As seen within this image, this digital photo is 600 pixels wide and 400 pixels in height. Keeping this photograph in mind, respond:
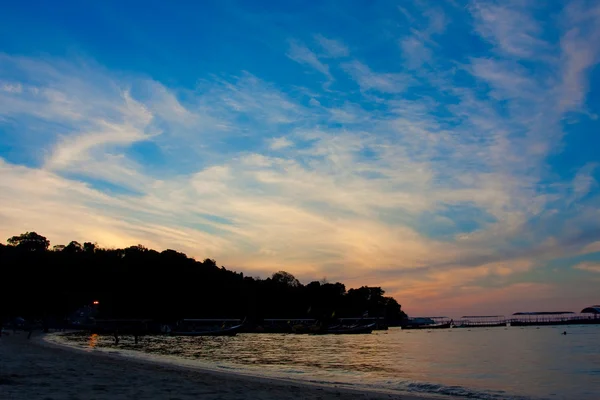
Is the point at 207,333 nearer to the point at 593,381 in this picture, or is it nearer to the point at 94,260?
the point at 593,381

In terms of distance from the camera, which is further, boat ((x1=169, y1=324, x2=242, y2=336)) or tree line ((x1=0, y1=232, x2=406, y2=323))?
tree line ((x1=0, y1=232, x2=406, y2=323))

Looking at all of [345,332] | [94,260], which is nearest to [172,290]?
[94,260]

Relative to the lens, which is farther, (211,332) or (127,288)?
(127,288)

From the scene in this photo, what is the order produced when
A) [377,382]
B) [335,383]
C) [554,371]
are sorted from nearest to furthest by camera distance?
1. [335,383]
2. [377,382]
3. [554,371]

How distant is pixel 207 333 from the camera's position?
97.8 metres

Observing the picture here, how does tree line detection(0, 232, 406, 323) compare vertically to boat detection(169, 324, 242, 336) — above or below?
above

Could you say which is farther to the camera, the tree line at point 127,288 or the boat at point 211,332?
the tree line at point 127,288

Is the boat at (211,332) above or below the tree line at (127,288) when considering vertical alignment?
below

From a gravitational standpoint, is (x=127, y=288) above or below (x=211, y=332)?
above

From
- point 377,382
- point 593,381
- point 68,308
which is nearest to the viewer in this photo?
point 377,382

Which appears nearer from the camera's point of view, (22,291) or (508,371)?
(508,371)

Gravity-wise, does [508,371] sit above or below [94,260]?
below

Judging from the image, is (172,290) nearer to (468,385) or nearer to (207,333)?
(207,333)

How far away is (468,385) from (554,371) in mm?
14617
